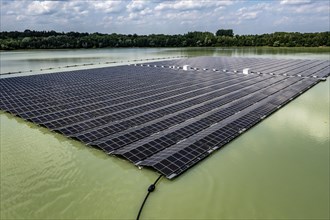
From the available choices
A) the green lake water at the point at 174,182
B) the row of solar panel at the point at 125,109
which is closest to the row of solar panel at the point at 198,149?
the green lake water at the point at 174,182

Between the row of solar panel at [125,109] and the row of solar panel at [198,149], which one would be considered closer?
the row of solar panel at [198,149]

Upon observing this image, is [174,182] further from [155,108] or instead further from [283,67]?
[283,67]

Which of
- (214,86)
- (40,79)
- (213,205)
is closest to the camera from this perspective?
(213,205)

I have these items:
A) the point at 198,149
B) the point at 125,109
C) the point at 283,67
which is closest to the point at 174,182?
the point at 198,149

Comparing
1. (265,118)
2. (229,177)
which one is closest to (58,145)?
(229,177)

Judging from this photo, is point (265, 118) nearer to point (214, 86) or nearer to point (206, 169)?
point (206, 169)

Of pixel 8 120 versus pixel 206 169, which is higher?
pixel 8 120

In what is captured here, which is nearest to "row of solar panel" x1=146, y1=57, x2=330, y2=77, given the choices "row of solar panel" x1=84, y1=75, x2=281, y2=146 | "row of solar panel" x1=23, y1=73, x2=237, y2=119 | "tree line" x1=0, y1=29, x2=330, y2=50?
"row of solar panel" x1=23, y1=73, x2=237, y2=119

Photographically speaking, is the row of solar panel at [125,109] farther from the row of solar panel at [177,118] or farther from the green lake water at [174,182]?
the green lake water at [174,182]
